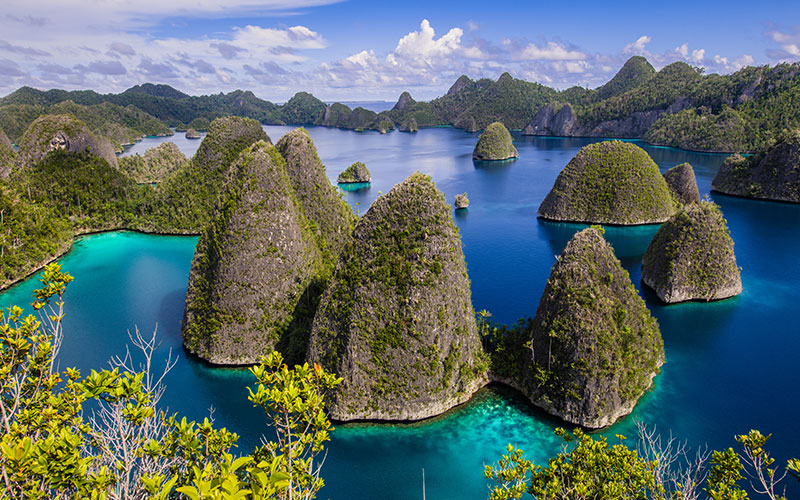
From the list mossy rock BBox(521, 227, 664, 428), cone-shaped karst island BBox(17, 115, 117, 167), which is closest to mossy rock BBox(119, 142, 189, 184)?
cone-shaped karst island BBox(17, 115, 117, 167)

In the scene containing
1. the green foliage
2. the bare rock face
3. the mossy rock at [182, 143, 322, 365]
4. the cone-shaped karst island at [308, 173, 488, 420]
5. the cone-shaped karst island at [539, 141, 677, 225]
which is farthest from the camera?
the bare rock face

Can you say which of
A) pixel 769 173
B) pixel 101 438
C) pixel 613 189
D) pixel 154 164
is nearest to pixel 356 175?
pixel 154 164

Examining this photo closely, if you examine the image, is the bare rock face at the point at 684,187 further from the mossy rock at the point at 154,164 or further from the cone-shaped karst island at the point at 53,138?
the mossy rock at the point at 154,164

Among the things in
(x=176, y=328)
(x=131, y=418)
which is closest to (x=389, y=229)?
(x=131, y=418)

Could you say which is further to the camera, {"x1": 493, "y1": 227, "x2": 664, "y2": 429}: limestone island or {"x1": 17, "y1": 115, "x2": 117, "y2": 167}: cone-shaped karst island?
{"x1": 17, "y1": 115, "x2": 117, "y2": 167}: cone-shaped karst island

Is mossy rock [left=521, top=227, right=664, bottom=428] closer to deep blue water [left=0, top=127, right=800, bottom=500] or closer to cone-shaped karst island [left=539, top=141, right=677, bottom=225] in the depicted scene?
deep blue water [left=0, top=127, right=800, bottom=500]

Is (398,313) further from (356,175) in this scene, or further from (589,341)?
(356,175)

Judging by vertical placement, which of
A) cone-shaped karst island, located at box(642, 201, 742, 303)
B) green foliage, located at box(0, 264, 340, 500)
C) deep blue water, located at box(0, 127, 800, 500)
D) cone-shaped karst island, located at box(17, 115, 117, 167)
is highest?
cone-shaped karst island, located at box(17, 115, 117, 167)
